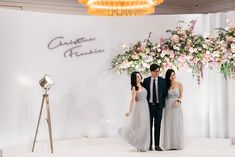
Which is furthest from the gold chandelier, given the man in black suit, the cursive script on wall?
the cursive script on wall

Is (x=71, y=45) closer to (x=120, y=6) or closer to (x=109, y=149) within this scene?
(x=120, y=6)

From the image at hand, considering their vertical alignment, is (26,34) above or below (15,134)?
above

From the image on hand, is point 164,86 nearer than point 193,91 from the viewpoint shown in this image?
Yes

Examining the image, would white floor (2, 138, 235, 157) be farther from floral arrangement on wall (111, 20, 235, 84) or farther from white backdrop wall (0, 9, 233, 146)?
floral arrangement on wall (111, 20, 235, 84)

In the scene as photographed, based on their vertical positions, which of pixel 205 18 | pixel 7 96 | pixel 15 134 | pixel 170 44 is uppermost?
pixel 205 18

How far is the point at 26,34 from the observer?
6758mm

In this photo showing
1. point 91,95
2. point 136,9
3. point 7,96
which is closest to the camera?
point 136,9

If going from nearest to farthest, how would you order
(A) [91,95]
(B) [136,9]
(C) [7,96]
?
(B) [136,9], (C) [7,96], (A) [91,95]

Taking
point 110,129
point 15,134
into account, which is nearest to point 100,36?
point 110,129

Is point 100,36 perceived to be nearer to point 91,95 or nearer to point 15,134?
point 91,95

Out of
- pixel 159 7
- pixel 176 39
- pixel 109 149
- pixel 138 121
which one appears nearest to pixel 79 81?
pixel 109 149

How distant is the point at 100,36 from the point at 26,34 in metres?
1.25

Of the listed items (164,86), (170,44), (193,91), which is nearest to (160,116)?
(164,86)

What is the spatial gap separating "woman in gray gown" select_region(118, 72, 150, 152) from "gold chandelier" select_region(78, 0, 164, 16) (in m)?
0.86
